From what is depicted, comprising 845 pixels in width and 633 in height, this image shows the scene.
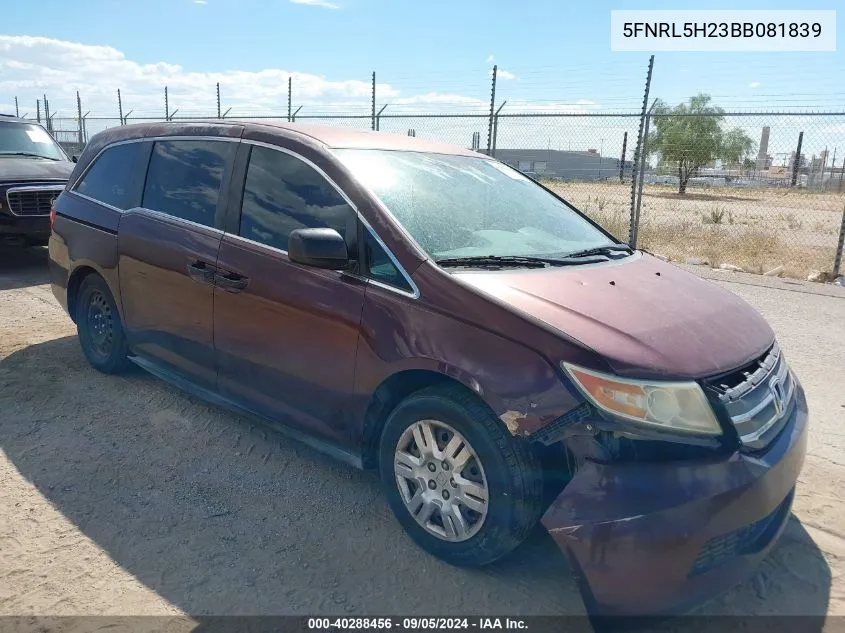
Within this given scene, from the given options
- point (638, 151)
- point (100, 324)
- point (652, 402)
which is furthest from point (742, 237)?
point (652, 402)

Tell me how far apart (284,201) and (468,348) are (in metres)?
1.39

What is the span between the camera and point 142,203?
4.19 meters

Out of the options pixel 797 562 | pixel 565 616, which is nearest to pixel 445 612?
pixel 565 616

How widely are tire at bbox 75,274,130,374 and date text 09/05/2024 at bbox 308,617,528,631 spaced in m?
2.84

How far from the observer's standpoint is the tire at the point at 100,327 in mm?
4531

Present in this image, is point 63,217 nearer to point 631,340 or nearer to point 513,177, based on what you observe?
point 513,177

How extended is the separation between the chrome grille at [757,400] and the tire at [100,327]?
3.77 metres

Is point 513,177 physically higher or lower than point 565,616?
higher

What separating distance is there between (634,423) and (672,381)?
21 centimetres

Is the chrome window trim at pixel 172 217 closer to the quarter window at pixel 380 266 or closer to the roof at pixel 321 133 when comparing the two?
the roof at pixel 321 133

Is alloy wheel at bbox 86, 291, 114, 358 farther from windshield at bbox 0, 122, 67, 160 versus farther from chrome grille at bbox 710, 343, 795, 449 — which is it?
windshield at bbox 0, 122, 67, 160

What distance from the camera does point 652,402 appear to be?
2.27 m

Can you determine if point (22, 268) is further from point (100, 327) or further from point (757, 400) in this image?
point (757, 400)

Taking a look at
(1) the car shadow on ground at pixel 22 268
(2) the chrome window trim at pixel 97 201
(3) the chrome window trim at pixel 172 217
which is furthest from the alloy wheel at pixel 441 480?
(1) the car shadow on ground at pixel 22 268
